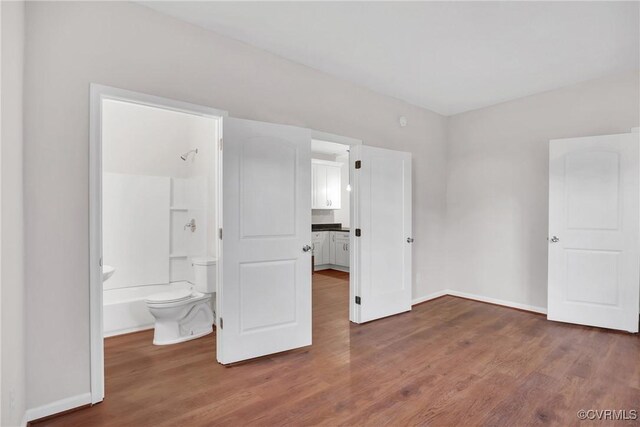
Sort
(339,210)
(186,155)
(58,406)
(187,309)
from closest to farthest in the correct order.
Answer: (58,406)
(187,309)
(186,155)
(339,210)

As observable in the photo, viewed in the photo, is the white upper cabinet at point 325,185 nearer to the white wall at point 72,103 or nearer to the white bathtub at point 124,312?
the white bathtub at point 124,312

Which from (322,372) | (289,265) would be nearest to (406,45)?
(289,265)

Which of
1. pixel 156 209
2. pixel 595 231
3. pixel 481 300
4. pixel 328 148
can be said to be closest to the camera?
pixel 595 231

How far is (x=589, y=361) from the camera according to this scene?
2.79m

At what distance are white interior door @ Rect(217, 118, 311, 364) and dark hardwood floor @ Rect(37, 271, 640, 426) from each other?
0.81ft

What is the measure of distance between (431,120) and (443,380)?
357cm

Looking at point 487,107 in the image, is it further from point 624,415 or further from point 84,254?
point 84,254

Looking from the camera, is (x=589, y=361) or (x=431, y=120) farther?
(x=431, y=120)

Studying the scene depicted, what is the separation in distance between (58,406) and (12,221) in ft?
3.93

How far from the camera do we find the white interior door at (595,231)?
3404mm

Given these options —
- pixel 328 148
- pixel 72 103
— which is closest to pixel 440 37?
pixel 72 103

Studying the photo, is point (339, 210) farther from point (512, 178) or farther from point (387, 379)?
point (387, 379)

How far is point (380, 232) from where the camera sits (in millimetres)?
3928

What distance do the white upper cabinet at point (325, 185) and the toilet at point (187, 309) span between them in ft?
13.9
